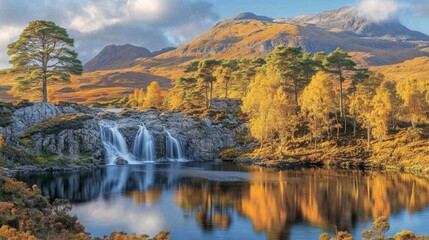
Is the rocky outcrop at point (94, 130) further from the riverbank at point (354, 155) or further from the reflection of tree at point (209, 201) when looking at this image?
the reflection of tree at point (209, 201)

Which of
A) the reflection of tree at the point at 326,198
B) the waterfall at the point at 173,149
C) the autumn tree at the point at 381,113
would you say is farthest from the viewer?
the waterfall at the point at 173,149

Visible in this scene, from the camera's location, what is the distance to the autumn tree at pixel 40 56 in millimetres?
80500

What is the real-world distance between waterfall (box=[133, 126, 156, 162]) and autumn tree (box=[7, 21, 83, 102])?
1788 centimetres

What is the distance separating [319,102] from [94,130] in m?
42.0

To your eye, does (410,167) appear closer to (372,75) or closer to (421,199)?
(421,199)

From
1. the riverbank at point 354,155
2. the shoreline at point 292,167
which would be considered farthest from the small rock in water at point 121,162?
the riverbank at point 354,155

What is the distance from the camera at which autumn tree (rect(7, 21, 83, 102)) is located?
80.5 metres

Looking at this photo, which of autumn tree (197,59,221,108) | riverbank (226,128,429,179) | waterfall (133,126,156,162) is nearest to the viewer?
riverbank (226,128,429,179)

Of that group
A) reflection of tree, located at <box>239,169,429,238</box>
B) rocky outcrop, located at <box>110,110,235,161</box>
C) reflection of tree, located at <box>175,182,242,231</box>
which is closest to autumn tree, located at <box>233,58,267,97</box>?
rocky outcrop, located at <box>110,110,235,161</box>

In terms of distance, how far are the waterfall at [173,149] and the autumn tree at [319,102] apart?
2644 cm

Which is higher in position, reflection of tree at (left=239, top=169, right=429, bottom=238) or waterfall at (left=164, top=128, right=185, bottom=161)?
waterfall at (left=164, top=128, right=185, bottom=161)

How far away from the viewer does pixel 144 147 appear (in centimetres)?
8369

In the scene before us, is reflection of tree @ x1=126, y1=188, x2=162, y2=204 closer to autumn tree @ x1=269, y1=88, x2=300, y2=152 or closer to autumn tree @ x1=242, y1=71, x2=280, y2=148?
autumn tree @ x1=242, y1=71, x2=280, y2=148

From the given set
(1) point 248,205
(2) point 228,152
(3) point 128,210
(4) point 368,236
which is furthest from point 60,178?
(4) point 368,236
